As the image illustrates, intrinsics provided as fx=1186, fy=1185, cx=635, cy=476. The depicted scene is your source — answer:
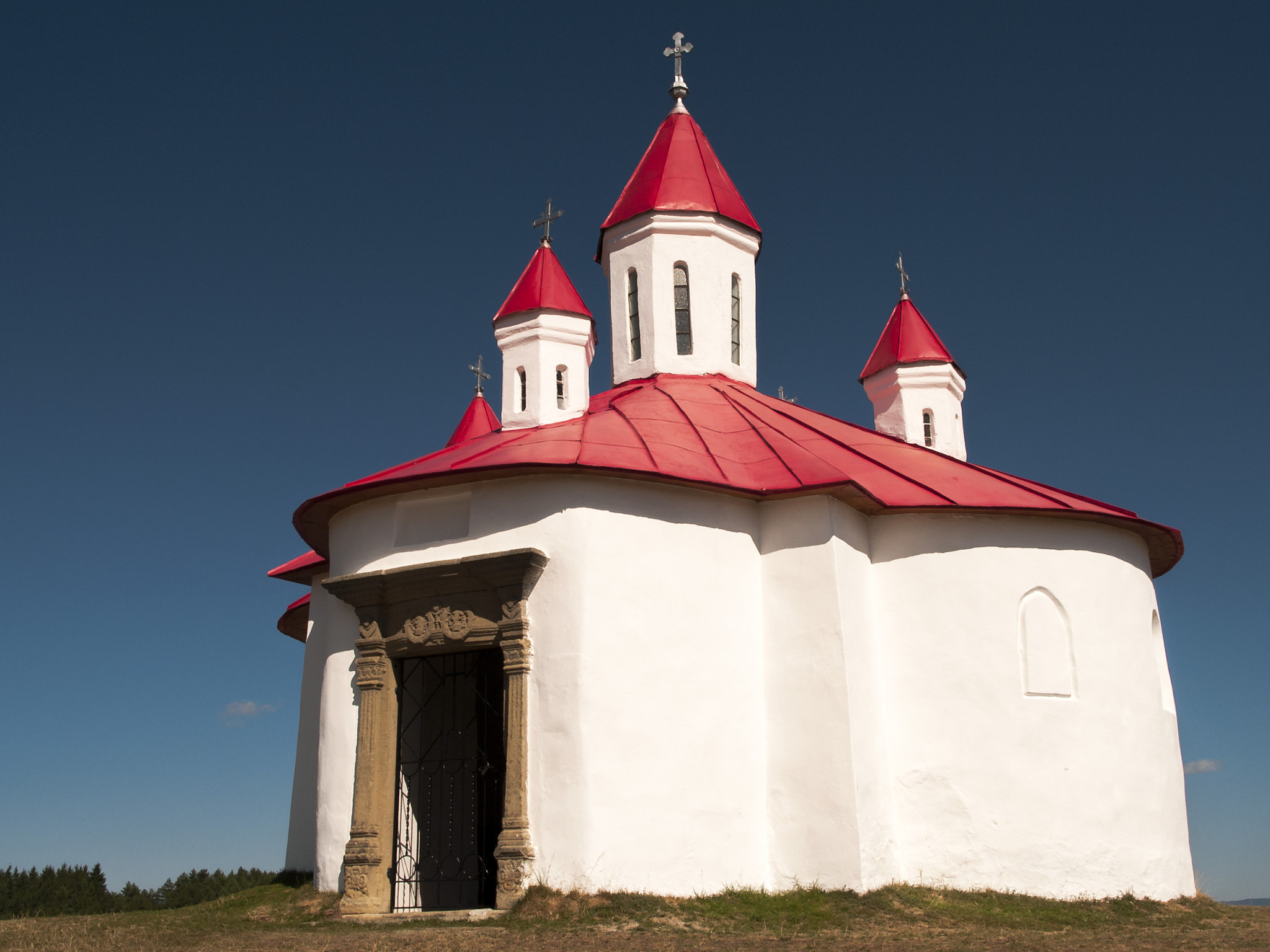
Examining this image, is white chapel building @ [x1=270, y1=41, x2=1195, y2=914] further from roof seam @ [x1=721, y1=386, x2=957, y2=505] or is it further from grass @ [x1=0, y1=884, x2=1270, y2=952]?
grass @ [x1=0, y1=884, x2=1270, y2=952]

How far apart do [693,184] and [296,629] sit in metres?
Answer: 9.26

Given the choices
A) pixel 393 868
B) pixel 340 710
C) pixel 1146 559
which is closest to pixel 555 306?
pixel 340 710

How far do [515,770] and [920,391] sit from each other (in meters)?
10.1

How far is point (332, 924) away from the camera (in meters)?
11.2

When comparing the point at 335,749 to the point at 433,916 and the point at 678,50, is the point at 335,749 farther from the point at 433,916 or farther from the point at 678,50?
the point at 678,50

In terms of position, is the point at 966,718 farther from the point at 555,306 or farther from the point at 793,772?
the point at 555,306

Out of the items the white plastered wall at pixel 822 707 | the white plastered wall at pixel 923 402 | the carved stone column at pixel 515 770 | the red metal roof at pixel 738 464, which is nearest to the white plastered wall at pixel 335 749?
the red metal roof at pixel 738 464

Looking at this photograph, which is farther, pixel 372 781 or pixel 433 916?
pixel 372 781

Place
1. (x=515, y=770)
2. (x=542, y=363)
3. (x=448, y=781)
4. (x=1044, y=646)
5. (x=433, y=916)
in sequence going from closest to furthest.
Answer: (x=433, y=916)
(x=515, y=770)
(x=1044, y=646)
(x=542, y=363)
(x=448, y=781)

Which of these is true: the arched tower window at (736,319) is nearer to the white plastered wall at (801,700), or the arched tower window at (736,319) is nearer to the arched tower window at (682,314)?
the arched tower window at (682,314)

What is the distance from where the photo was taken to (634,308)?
17.8m

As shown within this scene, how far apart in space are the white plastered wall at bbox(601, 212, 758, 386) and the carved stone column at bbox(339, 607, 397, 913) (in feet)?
Answer: 21.5

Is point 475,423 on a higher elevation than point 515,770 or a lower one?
higher

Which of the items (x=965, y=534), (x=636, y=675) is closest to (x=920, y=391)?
(x=965, y=534)
